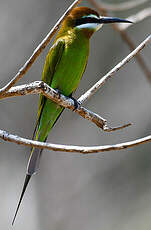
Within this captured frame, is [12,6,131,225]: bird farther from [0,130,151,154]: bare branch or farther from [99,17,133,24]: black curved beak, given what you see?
[0,130,151,154]: bare branch

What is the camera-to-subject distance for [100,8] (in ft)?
7.70

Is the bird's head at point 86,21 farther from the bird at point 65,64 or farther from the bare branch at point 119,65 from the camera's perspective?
the bare branch at point 119,65

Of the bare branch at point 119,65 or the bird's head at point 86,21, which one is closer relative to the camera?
the bare branch at point 119,65

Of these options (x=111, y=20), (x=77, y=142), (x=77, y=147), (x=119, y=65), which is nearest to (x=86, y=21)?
(x=111, y=20)

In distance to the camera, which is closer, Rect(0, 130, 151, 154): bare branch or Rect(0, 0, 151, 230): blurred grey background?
Rect(0, 130, 151, 154): bare branch

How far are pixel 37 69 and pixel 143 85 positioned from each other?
1070 millimetres

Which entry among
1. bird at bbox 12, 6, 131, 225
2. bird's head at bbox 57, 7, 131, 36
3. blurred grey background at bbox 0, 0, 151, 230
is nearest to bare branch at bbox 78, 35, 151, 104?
bird at bbox 12, 6, 131, 225

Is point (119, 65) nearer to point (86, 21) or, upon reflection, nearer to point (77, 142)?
point (86, 21)

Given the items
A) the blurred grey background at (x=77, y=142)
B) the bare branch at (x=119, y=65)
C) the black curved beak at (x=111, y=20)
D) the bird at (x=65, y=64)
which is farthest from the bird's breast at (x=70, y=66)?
the blurred grey background at (x=77, y=142)

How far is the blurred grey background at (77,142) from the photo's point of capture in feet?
15.0

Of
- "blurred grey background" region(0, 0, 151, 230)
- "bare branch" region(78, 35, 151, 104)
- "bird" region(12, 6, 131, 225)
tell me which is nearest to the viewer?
"bare branch" region(78, 35, 151, 104)

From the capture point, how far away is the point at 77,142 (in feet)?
15.2

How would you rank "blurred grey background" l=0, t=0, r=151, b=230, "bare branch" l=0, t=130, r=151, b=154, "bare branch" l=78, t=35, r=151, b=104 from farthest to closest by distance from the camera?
"blurred grey background" l=0, t=0, r=151, b=230
"bare branch" l=78, t=35, r=151, b=104
"bare branch" l=0, t=130, r=151, b=154

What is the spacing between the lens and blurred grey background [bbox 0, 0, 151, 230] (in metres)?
4.59
